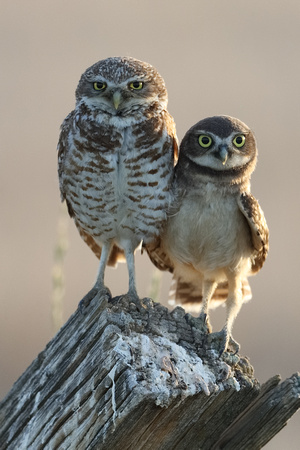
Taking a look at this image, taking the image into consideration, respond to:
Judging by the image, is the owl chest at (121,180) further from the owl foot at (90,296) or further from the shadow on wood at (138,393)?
the shadow on wood at (138,393)

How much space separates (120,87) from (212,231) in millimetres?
1091

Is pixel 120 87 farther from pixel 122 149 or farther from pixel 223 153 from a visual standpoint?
pixel 223 153

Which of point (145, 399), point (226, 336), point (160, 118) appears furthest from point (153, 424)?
point (160, 118)

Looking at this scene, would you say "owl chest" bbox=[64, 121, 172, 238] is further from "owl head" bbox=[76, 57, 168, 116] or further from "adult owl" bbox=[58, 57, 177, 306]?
"owl head" bbox=[76, 57, 168, 116]

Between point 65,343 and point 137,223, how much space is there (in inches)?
61.0

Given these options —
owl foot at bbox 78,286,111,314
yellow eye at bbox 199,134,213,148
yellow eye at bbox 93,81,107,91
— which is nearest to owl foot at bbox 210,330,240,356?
owl foot at bbox 78,286,111,314

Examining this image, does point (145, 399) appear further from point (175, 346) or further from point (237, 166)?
point (237, 166)

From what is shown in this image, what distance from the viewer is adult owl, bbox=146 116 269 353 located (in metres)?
4.80

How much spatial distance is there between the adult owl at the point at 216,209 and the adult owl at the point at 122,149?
13 cm

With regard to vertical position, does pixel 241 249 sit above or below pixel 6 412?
above

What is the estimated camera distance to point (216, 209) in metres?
4.95

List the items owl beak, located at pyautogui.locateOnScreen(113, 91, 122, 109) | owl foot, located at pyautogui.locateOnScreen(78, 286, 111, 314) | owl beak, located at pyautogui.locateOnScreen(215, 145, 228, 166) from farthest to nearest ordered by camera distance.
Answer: owl beak, located at pyautogui.locateOnScreen(215, 145, 228, 166), owl beak, located at pyautogui.locateOnScreen(113, 91, 122, 109), owl foot, located at pyautogui.locateOnScreen(78, 286, 111, 314)

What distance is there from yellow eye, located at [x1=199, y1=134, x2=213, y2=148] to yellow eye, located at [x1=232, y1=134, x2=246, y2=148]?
0.47ft

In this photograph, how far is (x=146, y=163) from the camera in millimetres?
Result: 4598
